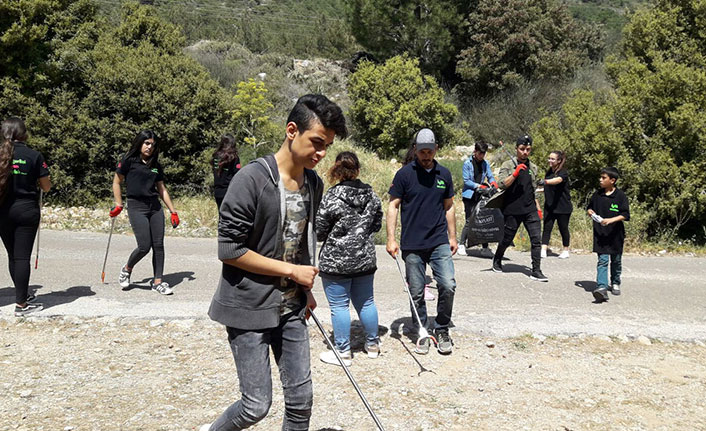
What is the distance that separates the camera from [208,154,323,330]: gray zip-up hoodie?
265cm

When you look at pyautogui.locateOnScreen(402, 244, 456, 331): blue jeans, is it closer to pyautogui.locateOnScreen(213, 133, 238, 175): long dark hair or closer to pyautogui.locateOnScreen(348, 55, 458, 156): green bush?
pyautogui.locateOnScreen(213, 133, 238, 175): long dark hair

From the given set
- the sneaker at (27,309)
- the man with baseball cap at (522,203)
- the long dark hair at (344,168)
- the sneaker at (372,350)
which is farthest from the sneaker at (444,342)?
the sneaker at (27,309)

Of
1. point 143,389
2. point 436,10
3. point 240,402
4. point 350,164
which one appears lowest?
point 143,389

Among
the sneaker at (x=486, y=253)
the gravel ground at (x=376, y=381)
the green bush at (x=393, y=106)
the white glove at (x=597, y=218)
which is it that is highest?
the green bush at (x=393, y=106)

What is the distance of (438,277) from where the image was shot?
5207mm

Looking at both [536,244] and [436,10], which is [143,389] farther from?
[436,10]

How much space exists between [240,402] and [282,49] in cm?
4143

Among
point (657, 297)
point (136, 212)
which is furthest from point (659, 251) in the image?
point (136, 212)

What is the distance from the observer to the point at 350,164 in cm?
499

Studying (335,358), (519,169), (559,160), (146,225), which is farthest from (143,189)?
(559,160)

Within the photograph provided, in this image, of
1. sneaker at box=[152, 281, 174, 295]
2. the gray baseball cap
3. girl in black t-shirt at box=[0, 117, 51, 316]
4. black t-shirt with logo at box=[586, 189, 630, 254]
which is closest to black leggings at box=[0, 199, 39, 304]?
girl in black t-shirt at box=[0, 117, 51, 316]

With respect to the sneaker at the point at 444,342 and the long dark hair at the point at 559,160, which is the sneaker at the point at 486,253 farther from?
the sneaker at the point at 444,342

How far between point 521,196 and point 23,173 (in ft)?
19.8

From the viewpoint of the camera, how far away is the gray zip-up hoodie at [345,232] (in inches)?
194
